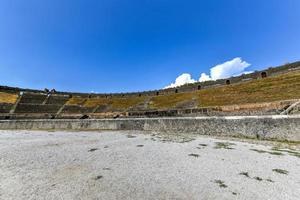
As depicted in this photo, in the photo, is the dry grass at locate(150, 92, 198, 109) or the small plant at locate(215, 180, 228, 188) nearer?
the small plant at locate(215, 180, 228, 188)

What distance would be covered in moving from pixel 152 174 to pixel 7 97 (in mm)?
48199

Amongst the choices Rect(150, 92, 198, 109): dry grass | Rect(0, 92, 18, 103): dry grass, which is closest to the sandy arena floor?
Rect(150, 92, 198, 109): dry grass

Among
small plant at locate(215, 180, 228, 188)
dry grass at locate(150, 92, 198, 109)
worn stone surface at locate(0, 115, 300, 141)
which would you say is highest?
dry grass at locate(150, 92, 198, 109)

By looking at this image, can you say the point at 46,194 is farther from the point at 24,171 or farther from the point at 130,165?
the point at 130,165

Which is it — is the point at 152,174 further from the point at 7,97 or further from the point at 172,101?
the point at 7,97

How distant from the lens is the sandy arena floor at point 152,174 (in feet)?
18.1

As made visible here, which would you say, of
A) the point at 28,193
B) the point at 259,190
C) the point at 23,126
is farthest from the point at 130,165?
the point at 23,126

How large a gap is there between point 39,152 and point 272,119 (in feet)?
52.0

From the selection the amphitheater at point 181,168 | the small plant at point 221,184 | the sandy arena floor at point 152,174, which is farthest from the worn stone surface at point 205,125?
the small plant at point 221,184

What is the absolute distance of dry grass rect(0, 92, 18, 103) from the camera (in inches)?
1566

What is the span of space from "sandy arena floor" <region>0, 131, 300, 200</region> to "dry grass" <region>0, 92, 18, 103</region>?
36.8 meters

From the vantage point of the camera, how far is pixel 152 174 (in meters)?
7.07

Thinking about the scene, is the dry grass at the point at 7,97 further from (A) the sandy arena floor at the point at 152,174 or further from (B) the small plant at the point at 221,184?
(B) the small plant at the point at 221,184

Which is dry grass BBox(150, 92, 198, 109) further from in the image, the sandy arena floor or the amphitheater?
the sandy arena floor
